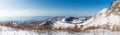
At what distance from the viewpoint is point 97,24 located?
3967mm

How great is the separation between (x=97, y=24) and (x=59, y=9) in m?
0.51

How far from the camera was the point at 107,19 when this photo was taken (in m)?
3.93

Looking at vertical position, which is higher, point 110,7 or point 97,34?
point 110,7

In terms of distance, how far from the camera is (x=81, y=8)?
13.1 ft

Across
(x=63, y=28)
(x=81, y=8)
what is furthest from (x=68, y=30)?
(x=81, y=8)

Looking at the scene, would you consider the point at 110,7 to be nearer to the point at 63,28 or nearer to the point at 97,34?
the point at 97,34

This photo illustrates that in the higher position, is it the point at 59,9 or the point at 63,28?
the point at 59,9

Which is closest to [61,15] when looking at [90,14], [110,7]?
[90,14]

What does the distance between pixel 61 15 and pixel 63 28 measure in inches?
7.1

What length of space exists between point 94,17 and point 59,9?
451 mm

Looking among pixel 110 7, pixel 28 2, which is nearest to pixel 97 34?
pixel 110 7

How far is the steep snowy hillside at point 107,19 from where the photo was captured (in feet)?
12.8

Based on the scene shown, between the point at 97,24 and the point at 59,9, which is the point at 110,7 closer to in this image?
the point at 97,24

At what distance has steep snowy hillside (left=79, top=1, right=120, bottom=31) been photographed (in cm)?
391
